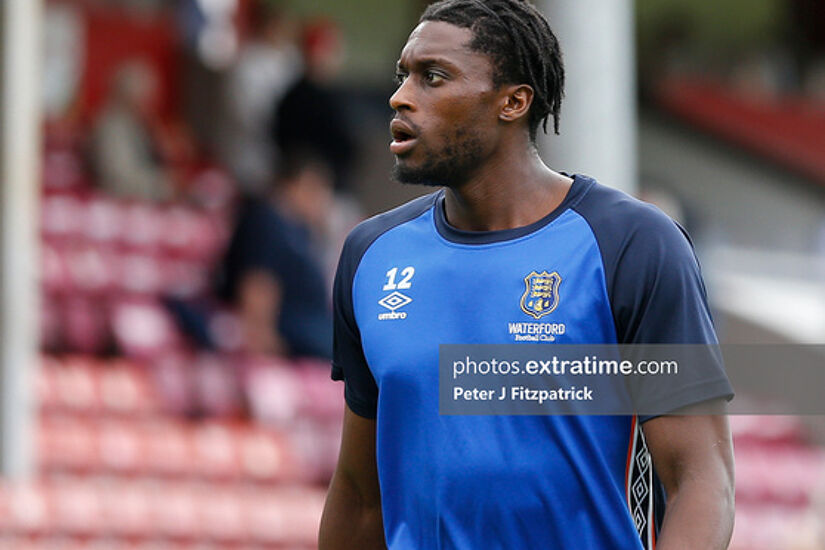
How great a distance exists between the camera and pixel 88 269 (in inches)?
367

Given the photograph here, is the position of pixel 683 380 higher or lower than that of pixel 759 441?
higher

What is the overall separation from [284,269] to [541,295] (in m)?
5.58

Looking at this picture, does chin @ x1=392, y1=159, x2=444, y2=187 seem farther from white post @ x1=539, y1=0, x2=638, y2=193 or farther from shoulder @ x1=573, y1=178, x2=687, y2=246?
white post @ x1=539, y1=0, x2=638, y2=193

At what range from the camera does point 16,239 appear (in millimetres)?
7605

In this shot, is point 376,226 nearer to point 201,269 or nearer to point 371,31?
point 201,269

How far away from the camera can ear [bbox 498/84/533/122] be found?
2742mm

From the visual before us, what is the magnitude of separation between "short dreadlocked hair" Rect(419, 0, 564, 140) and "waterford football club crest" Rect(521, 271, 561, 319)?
331 mm

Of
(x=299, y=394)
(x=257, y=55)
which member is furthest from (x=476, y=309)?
(x=257, y=55)

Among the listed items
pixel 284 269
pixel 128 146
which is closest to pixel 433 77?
pixel 284 269

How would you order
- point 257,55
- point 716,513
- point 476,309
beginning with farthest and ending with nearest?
1. point 257,55
2. point 476,309
3. point 716,513

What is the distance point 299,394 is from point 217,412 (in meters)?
0.44

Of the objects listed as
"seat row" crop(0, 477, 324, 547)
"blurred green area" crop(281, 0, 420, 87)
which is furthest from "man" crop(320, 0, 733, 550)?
"blurred green area" crop(281, 0, 420, 87)

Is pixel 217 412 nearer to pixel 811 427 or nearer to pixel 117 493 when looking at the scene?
pixel 117 493

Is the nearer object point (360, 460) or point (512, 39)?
point (512, 39)
